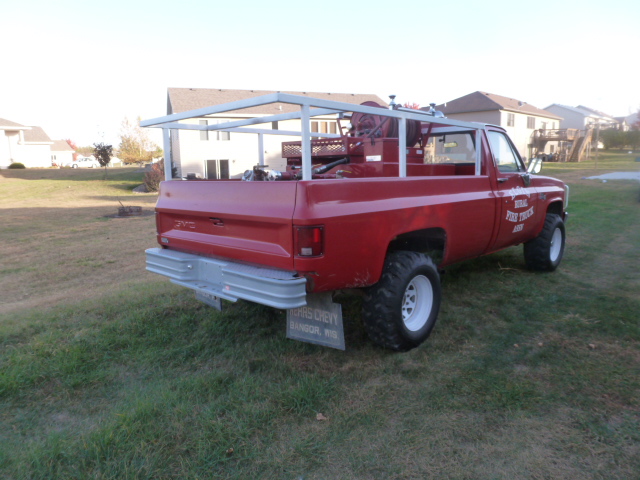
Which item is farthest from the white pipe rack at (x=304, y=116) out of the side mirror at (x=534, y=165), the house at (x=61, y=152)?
the house at (x=61, y=152)

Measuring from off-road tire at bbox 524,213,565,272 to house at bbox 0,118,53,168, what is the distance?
157 feet

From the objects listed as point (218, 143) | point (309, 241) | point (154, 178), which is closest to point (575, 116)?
point (218, 143)

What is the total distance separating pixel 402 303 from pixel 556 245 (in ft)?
13.1

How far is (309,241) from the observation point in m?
3.27

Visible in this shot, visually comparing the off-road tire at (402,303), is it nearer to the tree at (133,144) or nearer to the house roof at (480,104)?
the house roof at (480,104)

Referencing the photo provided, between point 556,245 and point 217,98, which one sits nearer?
point 556,245

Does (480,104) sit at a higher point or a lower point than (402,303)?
higher

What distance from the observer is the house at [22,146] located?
43.8m

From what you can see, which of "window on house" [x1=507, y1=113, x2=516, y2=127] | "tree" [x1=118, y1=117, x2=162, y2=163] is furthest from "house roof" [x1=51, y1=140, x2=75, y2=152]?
"window on house" [x1=507, y1=113, x2=516, y2=127]

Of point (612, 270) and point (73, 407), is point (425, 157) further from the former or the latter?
point (73, 407)

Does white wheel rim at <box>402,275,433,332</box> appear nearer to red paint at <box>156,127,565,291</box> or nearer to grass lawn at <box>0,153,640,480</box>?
grass lawn at <box>0,153,640,480</box>

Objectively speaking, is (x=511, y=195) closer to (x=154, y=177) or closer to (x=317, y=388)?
(x=317, y=388)

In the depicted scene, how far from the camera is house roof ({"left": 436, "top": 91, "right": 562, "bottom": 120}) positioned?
121 feet

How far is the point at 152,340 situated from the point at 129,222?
952cm
